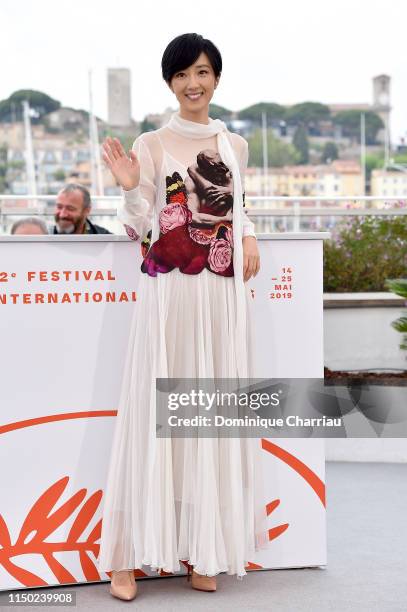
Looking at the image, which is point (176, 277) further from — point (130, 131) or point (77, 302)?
point (130, 131)

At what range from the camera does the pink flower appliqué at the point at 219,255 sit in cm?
329

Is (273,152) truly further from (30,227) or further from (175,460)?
(175,460)

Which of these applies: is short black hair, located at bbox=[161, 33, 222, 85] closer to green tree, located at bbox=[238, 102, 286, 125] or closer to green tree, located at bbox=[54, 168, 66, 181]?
green tree, located at bbox=[54, 168, 66, 181]

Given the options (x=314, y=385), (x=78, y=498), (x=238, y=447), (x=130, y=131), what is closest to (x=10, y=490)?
(x=78, y=498)

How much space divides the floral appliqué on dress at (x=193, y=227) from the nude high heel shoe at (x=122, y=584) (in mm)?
870

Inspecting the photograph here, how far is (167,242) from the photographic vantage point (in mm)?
3285

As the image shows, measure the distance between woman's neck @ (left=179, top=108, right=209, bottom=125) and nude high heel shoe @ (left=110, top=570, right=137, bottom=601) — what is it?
1.30m

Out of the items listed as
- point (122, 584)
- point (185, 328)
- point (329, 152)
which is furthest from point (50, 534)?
point (329, 152)

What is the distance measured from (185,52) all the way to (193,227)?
48 cm

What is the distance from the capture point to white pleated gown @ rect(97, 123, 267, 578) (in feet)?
10.8

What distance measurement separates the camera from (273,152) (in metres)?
108

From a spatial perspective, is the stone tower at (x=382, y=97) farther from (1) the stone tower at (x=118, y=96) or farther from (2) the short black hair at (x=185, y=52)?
(2) the short black hair at (x=185, y=52)

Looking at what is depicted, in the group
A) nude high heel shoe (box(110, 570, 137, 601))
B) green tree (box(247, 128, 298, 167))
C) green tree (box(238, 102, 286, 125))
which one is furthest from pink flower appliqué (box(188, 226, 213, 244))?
green tree (box(238, 102, 286, 125))

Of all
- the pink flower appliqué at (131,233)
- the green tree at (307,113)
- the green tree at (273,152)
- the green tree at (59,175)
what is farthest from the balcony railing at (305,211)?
the green tree at (307,113)
